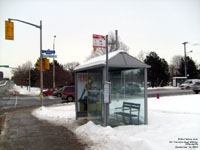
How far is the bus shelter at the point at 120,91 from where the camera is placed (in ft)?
23.4

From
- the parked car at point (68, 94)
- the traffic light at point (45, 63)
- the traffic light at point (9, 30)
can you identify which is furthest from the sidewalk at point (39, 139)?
the parked car at point (68, 94)

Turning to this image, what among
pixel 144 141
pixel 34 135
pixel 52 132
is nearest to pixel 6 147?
pixel 34 135

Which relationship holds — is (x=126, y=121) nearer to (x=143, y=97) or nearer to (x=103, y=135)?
(x=143, y=97)

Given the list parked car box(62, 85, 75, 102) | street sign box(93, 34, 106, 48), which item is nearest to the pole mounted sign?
street sign box(93, 34, 106, 48)

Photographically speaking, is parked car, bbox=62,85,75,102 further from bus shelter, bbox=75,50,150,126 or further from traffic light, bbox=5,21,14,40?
bus shelter, bbox=75,50,150,126

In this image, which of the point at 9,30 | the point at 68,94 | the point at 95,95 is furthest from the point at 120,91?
the point at 68,94

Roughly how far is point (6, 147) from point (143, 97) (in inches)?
192

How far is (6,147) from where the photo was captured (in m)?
5.55

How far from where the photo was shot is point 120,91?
7809mm

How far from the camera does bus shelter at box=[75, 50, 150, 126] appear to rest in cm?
714

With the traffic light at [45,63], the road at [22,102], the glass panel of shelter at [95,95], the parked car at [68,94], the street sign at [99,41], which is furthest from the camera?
the parked car at [68,94]

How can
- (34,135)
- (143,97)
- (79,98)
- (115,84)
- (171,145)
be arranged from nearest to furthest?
(171,145) → (34,135) → (143,97) → (115,84) → (79,98)

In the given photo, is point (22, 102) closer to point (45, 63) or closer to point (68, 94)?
point (68, 94)

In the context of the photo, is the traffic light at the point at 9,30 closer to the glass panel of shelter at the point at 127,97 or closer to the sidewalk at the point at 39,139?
the sidewalk at the point at 39,139
